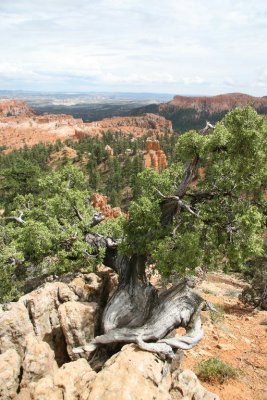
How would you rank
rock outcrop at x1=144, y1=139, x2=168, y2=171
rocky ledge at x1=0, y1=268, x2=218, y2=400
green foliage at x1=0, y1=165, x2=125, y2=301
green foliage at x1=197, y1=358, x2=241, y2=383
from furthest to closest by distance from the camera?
1. rock outcrop at x1=144, y1=139, x2=168, y2=171
2. green foliage at x1=0, y1=165, x2=125, y2=301
3. green foliage at x1=197, y1=358, x2=241, y2=383
4. rocky ledge at x1=0, y1=268, x2=218, y2=400

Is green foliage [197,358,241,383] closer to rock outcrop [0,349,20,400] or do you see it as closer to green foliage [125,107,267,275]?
green foliage [125,107,267,275]

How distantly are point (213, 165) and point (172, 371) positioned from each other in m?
7.09

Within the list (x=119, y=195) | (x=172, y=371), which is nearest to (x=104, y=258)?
(x=172, y=371)

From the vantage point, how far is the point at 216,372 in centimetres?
1402

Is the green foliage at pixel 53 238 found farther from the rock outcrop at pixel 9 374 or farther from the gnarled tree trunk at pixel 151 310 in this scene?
the rock outcrop at pixel 9 374

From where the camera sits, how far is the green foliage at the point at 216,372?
45.6 feet

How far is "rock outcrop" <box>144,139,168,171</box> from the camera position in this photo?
119375mm

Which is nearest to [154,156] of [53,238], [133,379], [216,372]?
[53,238]

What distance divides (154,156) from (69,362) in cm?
11137

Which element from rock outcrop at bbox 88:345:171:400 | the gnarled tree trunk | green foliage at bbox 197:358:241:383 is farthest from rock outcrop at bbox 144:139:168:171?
rock outcrop at bbox 88:345:171:400

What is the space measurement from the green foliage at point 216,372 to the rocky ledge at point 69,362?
1605 mm

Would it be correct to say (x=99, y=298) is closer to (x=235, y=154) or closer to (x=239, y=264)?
(x=239, y=264)

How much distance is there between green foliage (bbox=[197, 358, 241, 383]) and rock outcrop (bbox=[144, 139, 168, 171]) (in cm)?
10351

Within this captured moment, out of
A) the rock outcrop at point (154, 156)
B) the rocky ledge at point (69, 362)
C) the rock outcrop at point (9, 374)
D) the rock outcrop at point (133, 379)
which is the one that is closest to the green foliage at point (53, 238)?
the rocky ledge at point (69, 362)
